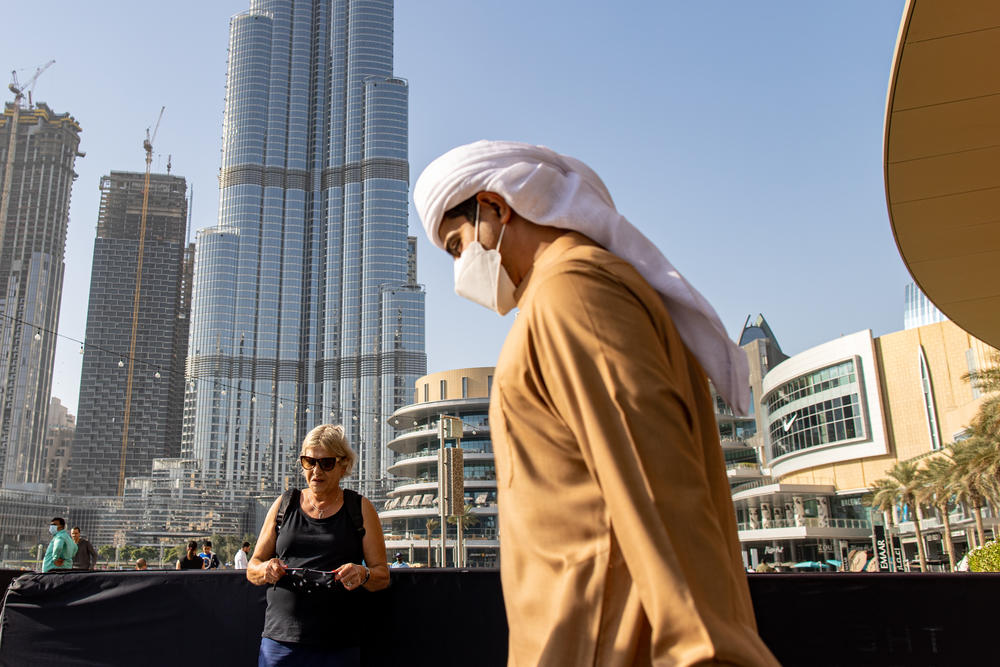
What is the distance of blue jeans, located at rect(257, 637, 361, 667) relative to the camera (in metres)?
2.62

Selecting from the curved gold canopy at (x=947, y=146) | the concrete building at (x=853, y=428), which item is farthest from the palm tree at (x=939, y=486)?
the curved gold canopy at (x=947, y=146)

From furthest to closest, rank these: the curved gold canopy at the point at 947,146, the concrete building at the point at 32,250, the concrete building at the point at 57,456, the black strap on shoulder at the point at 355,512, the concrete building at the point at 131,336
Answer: the concrete building at the point at 57,456
the concrete building at the point at 32,250
the concrete building at the point at 131,336
the curved gold canopy at the point at 947,146
the black strap on shoulder at the point at 355,512

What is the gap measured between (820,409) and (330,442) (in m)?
54.1

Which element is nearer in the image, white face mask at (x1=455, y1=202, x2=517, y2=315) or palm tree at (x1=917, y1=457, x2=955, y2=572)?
white face mask at (x1=455, y1=202, x2=517, y2=315)

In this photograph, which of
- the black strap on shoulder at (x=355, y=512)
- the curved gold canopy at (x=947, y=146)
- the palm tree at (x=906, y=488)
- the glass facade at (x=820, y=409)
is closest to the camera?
the black strap on shoulder at (x=355, y=512)

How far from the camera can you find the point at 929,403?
45156 millimetres

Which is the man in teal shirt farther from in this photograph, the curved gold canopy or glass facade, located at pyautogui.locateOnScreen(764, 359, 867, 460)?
glass facade, located at pyautogui.locateOnScreen(764, 359, 867, 460)

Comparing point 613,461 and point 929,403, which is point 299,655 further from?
point 929,403

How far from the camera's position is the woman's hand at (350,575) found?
2613 mm

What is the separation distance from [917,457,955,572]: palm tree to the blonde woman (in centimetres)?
3080

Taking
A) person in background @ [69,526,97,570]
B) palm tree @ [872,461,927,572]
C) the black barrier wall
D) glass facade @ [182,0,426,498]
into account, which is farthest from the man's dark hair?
glass facade @ [182,0,426,498]

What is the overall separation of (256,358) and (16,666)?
107726 mm

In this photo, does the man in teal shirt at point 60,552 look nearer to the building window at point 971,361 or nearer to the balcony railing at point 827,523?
the building window at point 971,361

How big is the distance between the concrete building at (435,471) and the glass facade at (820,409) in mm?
24189
